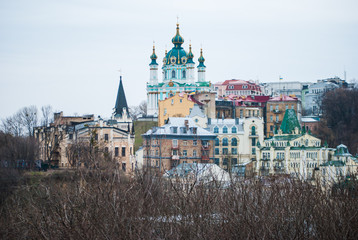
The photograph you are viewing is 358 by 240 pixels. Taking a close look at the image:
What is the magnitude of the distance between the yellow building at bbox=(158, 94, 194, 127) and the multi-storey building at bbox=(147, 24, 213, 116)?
2476 centimetres

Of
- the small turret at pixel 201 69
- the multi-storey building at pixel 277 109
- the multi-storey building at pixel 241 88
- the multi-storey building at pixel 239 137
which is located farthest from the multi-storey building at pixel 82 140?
the multi-storey building at pixel 241 88

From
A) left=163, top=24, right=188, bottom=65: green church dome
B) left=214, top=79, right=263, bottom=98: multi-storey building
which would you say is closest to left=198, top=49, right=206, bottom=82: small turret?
left=163, top=24, right=188, bottom=65: green church dome

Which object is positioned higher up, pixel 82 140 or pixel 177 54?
pixel 177 54

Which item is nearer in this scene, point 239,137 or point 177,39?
point 239,137

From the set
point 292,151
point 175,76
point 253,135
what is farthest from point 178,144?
point 175,76

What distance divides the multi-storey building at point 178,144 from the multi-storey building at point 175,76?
→ 1594 inches

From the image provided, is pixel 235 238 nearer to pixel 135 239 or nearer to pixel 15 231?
pixel 135 239

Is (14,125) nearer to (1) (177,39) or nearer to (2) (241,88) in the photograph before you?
(1) (177,39)

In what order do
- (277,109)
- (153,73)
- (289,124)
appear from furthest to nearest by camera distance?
(153,73) < (277,109) < (289,124)

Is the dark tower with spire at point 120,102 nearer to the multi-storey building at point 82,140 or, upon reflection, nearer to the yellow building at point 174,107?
the yellow building at point 174,107

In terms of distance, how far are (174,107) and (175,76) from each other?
30.4m

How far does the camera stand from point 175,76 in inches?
4072

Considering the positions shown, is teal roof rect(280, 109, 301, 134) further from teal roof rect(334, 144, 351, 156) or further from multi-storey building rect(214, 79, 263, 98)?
multi-storey building rect(214, 79, 263, 98)

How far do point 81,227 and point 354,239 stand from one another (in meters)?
7.12
